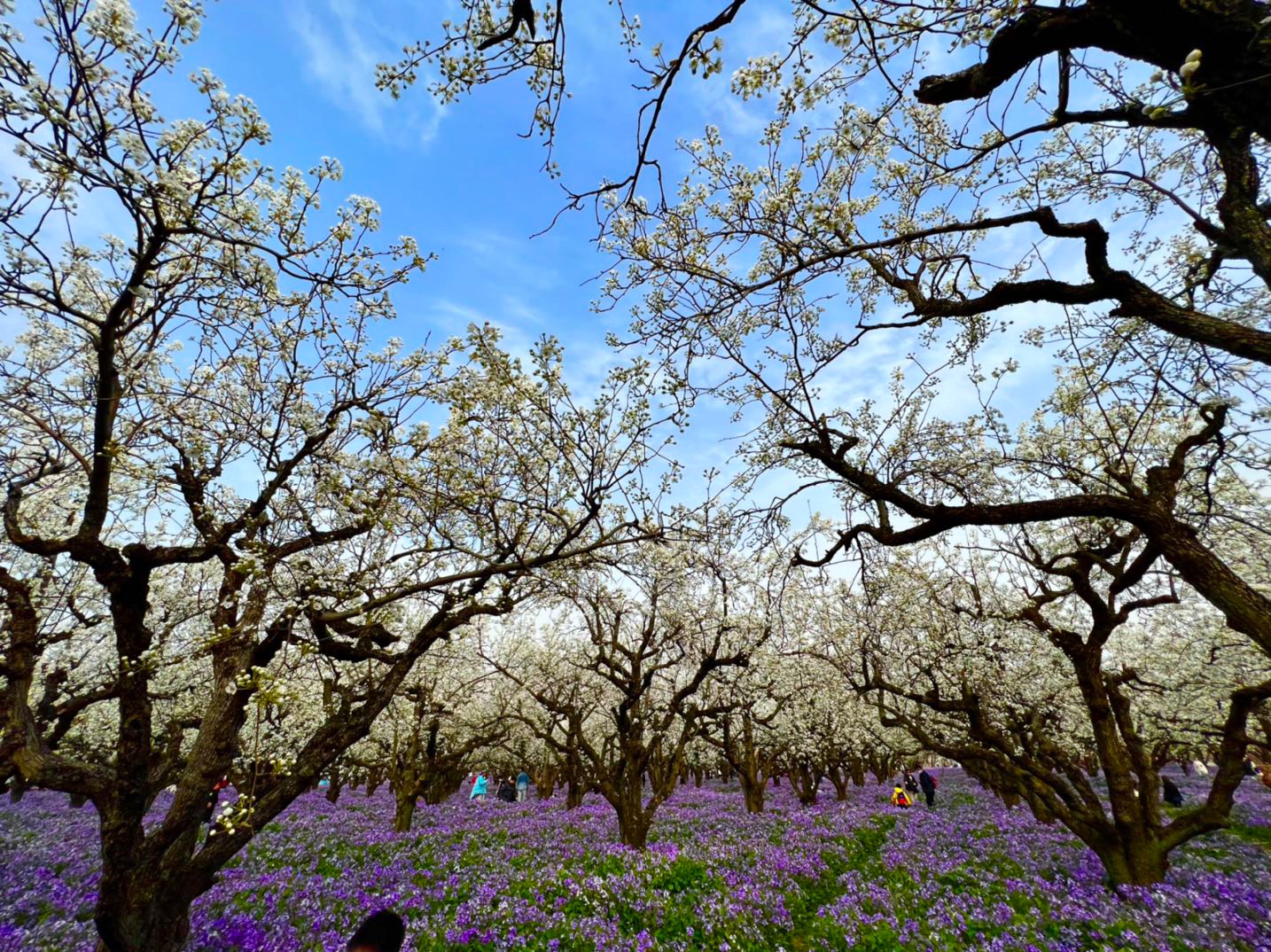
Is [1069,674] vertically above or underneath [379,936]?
above

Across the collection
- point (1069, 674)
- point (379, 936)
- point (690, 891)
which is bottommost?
point (690, 891)

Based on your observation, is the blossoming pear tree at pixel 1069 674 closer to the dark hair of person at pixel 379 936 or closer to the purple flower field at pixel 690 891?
the purple flower field at pixel 690 891

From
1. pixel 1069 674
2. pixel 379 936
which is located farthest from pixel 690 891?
pixel 1069 674

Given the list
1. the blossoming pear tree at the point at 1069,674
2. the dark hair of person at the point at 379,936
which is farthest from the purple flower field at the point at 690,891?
the dark hair of person at the point at 379,936

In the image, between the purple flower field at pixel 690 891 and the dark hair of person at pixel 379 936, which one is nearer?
the dark hair of person at pixel 379 936

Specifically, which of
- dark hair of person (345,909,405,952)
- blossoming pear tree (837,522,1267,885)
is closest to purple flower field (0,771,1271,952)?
blossoming pear tree (837,522,1267,885)

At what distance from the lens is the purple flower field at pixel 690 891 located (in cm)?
875

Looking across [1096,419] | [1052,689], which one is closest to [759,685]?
[1052,689]

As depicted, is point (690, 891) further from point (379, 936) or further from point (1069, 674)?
point (1069, 674)

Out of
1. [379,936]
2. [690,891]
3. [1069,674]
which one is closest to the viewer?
[379,936]

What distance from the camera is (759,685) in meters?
A: 22.2

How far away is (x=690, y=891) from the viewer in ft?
36.3

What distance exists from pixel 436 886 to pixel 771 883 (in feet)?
24.9

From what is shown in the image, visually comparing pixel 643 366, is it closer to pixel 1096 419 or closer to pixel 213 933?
pixel 1096 419
